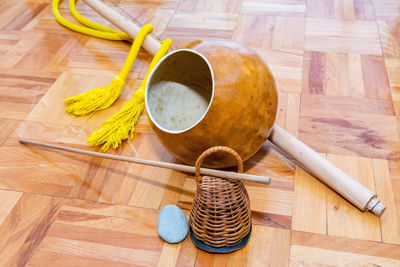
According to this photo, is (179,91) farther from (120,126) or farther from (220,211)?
(220,211)

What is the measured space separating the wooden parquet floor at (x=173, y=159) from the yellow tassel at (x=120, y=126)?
0.04 m

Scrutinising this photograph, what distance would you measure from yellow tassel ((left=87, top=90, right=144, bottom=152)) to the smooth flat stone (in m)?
0.32

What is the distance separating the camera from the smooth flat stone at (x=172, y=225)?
3.53ft

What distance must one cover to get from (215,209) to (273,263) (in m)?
0.19

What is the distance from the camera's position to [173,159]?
130cm

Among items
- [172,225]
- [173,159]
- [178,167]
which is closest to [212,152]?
[178,167]

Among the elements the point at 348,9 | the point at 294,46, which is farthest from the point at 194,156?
the point at 348,9

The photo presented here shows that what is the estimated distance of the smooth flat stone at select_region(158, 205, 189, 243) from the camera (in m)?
1.08

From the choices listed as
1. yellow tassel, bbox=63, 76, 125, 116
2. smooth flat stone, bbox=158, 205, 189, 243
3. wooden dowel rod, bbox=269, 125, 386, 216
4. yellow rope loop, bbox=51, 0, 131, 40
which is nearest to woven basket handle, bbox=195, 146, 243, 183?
smooth flat stone, bbox=158, 205, 189, 243

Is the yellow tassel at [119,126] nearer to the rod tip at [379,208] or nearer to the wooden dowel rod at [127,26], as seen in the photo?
the wooden dowel rod at [127,26]

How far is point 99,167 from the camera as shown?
1.29m

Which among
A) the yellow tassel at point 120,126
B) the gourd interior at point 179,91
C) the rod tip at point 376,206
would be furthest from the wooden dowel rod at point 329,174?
the yellow tassel at point 120,126

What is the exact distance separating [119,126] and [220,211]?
0.52 metres

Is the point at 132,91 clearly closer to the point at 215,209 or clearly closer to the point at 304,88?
the point at 304,88
